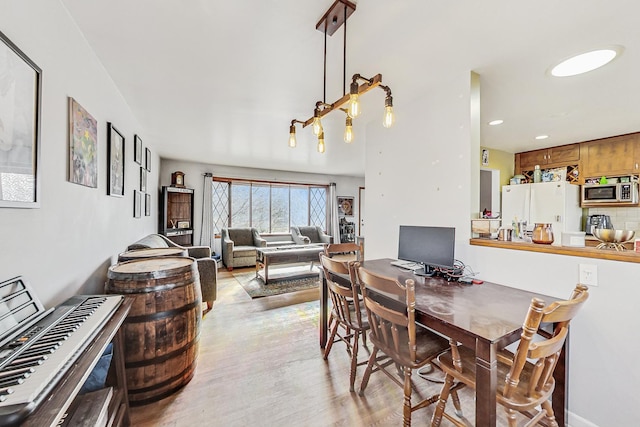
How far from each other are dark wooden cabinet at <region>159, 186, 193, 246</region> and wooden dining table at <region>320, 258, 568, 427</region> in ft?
16.4

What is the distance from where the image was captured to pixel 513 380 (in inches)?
43.1

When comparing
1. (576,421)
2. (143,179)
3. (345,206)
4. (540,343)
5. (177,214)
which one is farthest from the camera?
(345,206)

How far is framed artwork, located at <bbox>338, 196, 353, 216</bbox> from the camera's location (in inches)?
324

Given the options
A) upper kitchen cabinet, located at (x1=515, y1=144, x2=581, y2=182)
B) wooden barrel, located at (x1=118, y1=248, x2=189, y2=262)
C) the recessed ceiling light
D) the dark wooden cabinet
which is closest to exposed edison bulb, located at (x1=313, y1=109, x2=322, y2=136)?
wooden barrel, located at (x1=118, y1=248, x2=189, y2=262)

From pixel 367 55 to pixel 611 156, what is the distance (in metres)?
3.88

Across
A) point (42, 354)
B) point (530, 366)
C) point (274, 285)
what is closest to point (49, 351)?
point (42, 354)

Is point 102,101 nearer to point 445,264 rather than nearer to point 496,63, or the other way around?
point 445,264

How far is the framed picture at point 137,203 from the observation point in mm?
3245

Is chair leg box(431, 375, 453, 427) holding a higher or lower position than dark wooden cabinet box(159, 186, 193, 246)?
lower

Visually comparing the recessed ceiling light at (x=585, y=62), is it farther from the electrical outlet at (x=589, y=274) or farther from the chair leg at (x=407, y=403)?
the chair leg at (x=407, y=403)

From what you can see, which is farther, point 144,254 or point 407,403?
point 144,254

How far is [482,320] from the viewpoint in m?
1.20

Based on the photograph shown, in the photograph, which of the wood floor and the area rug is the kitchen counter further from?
the area rug

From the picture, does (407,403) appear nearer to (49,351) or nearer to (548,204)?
(49,351)
